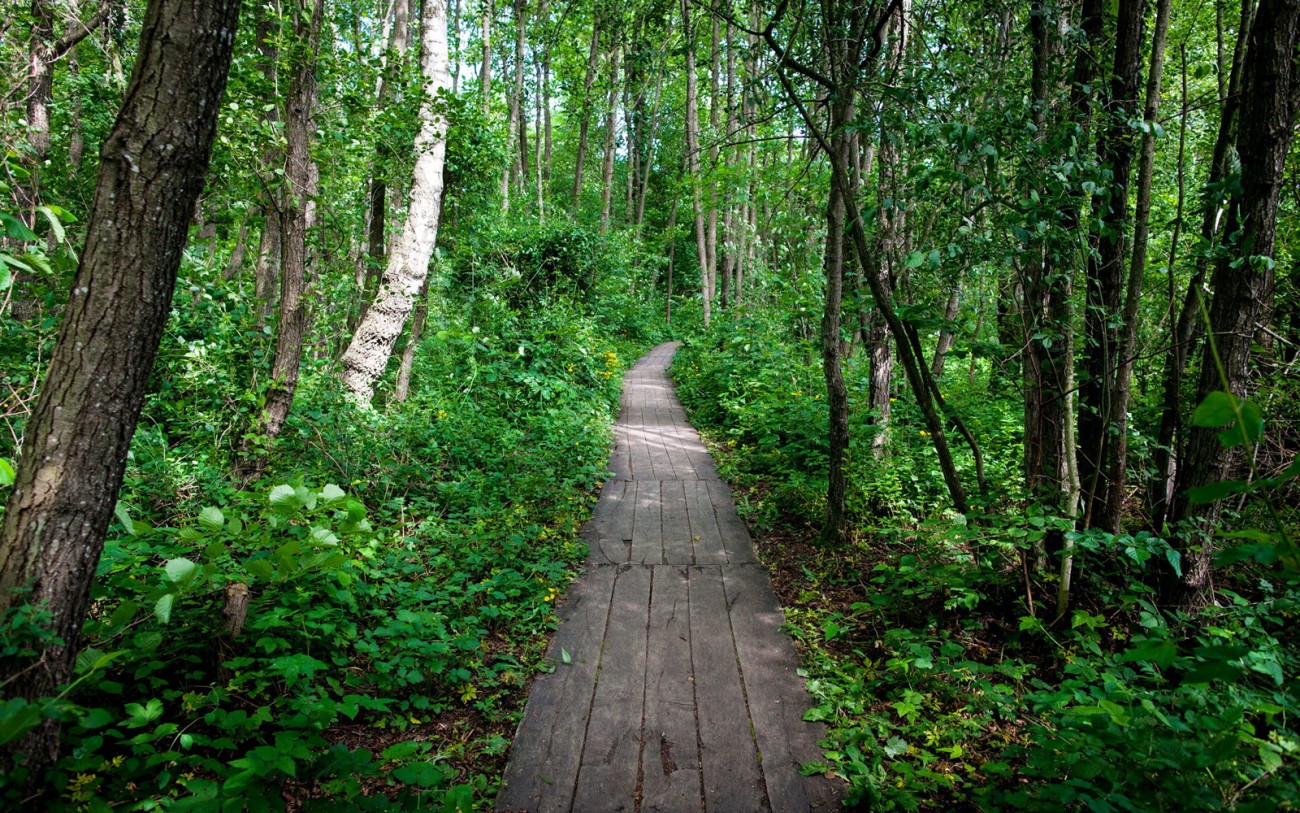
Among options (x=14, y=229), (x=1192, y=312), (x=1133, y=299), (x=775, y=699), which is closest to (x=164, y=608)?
(x=14, y=229)

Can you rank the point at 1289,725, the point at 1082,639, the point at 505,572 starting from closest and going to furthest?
1. the point at 1289,725
2. the point at 1082,639
3. the point at 505,572

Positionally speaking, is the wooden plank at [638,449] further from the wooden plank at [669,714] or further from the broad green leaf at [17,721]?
the broad green leaf at [17,721]

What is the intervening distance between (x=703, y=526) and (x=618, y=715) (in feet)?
8.29

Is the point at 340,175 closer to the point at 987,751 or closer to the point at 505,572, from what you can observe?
the point at 505,572

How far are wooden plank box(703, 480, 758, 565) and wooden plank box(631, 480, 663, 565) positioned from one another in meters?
0.52

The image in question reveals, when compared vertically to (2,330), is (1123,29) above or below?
above

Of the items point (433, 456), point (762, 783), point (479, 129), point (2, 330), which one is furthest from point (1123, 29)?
point (479, 129)

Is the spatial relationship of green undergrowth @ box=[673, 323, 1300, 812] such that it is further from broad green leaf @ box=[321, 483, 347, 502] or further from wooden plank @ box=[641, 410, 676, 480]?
broad green leaf @ box=[321, 483, 347, 502]

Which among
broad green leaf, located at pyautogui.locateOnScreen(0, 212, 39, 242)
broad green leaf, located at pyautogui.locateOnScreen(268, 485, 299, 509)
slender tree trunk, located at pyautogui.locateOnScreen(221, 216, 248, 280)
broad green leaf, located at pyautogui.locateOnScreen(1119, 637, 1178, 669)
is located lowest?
broad green leaf, located at pyautogui.locateOnScreen(1119, 637, 1178, 669)

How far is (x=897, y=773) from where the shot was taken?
2.44 metres

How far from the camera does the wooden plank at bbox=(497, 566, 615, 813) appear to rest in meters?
2.35

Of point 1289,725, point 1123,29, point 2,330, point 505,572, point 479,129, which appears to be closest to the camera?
point 1289,725

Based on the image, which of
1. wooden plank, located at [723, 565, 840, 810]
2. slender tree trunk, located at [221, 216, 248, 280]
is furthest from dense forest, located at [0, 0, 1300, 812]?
slender tree trunk, located at [221, 216, 248, 280]

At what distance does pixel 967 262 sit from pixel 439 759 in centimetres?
349
